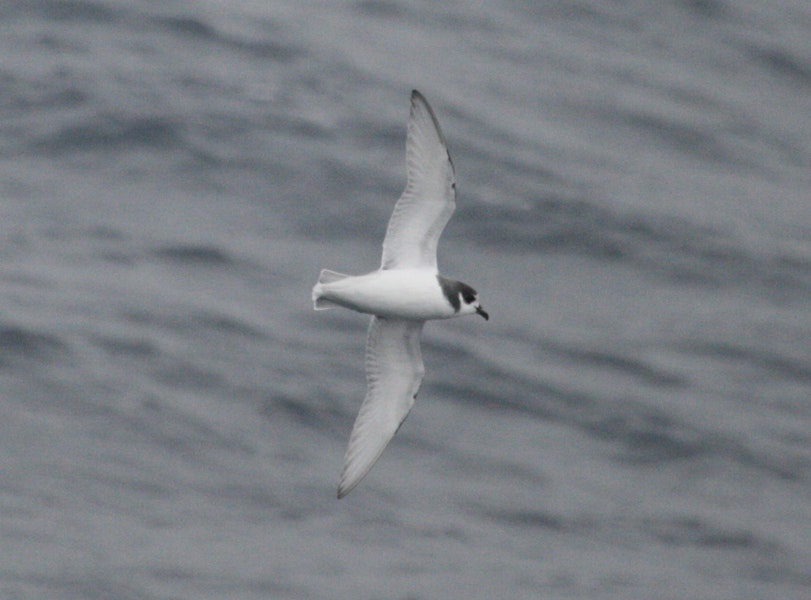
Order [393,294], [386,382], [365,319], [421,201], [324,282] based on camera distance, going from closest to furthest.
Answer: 1. [324,282]
2. [393,294]
3. [421,201]
4. [386,382]
5. [365,319]

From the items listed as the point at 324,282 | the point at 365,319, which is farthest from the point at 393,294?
the point at 365,319

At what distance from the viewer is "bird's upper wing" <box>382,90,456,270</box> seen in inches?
482

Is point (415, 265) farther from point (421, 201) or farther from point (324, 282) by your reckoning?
point (324, 282)

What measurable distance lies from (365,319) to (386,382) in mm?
4861

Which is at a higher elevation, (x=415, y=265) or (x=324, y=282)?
(x=415, y=265)

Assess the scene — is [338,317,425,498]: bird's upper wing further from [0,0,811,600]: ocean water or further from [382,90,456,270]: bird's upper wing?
[0,0,811,600]: ocean water

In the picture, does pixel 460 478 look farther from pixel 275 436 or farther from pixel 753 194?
pixel 753 194

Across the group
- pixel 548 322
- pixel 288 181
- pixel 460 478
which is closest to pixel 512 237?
pixel 548 322

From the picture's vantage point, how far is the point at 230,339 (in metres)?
16.8

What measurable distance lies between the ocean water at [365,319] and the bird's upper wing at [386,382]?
2.47 meters

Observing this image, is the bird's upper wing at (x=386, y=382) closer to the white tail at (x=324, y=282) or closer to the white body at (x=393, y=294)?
the white body at (x=393, y=294)

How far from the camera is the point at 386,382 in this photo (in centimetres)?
1313

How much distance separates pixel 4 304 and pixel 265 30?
7.63m

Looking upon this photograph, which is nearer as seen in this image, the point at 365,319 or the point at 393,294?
the point at 393,294
